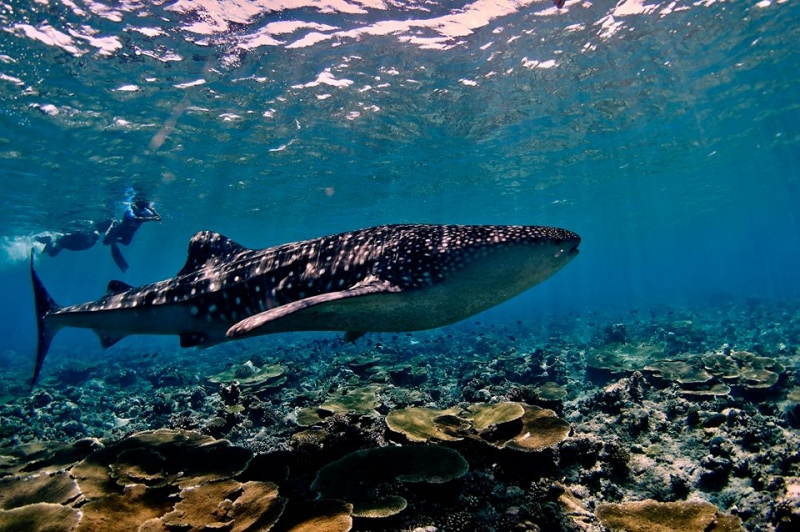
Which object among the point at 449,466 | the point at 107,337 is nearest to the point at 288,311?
the point at 449,466

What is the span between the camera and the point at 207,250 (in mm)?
6488

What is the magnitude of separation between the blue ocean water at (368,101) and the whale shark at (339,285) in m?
10.4

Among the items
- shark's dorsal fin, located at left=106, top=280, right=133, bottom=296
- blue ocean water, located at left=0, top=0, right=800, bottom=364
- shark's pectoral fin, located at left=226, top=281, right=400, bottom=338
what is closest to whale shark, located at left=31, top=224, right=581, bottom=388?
shark's pectoral fin, located at left=226, top=281, right=400, bottom=338

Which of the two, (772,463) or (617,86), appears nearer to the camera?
(772,463)

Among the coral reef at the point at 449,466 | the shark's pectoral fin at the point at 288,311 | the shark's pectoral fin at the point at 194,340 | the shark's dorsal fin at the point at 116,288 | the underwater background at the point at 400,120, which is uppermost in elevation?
the underwater background at the point at 400,120

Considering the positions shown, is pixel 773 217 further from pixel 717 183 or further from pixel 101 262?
pixel 101 262

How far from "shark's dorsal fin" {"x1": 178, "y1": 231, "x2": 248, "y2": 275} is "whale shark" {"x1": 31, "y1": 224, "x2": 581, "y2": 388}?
0.06ft

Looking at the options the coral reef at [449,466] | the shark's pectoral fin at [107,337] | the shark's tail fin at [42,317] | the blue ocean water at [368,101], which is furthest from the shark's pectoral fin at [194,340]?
the blue ocean water at [368,101]

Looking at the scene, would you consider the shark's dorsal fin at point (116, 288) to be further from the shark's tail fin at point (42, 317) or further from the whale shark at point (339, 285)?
the shark's tail fin at point (42, 317)

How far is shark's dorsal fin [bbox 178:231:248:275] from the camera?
6.41 meters

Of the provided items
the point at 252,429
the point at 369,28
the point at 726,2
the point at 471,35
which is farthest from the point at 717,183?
the point at 252,429

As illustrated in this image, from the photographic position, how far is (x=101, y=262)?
60969mm

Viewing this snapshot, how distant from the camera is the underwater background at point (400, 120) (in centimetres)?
1215

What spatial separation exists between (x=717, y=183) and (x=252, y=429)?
50.2m
